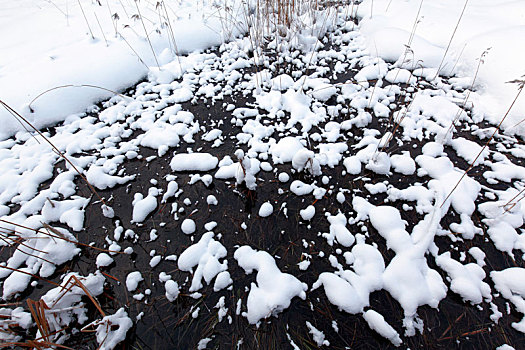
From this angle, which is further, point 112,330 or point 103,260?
point 103,260

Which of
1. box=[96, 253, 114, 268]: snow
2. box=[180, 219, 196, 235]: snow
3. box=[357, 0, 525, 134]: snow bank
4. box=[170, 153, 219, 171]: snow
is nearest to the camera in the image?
box=[96, 253, 114, 268]: snow

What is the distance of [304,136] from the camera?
2523 mm

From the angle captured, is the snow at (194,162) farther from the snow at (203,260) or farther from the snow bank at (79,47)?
the snow bank at (79,47)

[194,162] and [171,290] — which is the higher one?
[194,162]

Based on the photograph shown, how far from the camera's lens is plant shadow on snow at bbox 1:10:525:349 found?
142cm

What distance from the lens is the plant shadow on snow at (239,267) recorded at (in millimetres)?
1415

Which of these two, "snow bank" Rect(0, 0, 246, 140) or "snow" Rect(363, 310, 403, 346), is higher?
"snow bank" Rect(0, 0, 246, 140)

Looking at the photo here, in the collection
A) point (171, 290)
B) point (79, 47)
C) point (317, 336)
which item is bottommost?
point (317, 336)

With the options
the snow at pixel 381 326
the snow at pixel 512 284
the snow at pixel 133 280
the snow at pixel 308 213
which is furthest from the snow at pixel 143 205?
the snow at pixel 512 284

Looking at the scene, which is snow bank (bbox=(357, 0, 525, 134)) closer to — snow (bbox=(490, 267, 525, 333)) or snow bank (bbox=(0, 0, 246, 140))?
snow (bbox=(490, 267, 525, 333))

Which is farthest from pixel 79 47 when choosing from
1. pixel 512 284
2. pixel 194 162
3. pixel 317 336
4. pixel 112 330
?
pixel 512 284

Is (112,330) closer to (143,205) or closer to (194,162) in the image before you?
(143,205)

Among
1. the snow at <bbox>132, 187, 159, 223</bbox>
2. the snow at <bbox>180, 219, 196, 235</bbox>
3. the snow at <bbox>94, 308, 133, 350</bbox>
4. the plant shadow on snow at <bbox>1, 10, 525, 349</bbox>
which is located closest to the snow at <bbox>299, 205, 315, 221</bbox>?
the plant shadow on snow at <bbox>1, 10, 525, 349</bbox>

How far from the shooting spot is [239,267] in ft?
5.60
